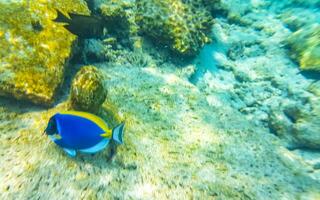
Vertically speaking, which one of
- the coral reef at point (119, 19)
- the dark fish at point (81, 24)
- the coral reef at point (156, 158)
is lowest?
the coral reef at point (156, 158)

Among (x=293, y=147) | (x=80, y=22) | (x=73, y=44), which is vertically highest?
(x=80, y=22)

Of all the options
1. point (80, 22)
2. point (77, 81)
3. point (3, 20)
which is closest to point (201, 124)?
point (77, 81)

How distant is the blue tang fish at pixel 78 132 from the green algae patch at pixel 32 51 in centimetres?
87

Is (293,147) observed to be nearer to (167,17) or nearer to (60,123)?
(167,17)

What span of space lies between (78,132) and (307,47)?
629 cm

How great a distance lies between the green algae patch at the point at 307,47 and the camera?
20.8 feet

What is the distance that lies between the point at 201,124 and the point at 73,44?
2086mm

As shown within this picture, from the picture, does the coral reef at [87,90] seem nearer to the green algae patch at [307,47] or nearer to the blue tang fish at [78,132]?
the blue tang fish at [78,132]

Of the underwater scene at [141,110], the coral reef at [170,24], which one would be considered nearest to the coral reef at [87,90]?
the underwater scene at [141,110]

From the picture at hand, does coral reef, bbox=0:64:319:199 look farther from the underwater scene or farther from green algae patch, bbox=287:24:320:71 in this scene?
green algae patch, bbox=287:24:320:71

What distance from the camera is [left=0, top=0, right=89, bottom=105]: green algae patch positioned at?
9.59 feet

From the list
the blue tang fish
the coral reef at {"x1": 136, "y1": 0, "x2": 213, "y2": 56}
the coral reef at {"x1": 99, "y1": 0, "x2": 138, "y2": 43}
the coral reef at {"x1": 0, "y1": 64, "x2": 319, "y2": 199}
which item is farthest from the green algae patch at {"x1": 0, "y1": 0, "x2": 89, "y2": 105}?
the coral reef at {"x1": 136, "y1": 0, "x2": 213, "y2": 56}

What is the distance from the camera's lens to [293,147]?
15.5ft

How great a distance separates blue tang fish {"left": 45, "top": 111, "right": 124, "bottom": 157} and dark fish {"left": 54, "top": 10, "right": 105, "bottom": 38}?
1.63 m
